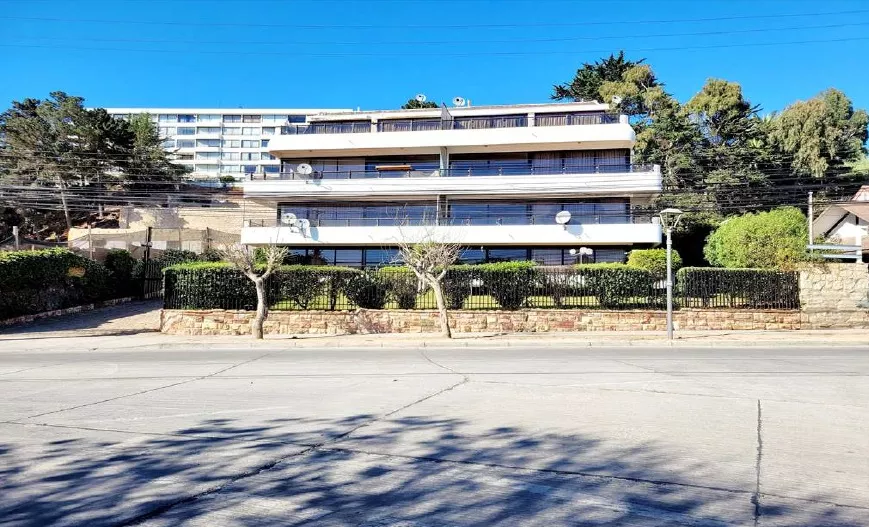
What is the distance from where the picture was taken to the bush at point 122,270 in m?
27.3

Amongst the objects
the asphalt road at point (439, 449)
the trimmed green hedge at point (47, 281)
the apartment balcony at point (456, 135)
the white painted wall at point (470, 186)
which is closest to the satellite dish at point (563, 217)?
the white painted wall at point (470, 186)

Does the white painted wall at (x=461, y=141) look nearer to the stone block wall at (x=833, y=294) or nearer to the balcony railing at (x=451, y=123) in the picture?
the balcony railing at (x=451, y=123)

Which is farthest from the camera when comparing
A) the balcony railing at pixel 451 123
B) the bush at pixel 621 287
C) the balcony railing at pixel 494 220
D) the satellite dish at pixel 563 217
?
the balcony railing at pixel 451 123

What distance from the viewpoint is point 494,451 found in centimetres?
544

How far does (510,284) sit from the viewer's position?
816 inches

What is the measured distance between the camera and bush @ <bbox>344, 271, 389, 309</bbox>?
20844mm

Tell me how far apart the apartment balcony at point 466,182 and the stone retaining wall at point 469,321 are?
13923 millimetres

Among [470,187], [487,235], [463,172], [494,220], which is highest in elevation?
[463,172]

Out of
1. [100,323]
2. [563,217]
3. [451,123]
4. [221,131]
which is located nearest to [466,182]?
[451,123]

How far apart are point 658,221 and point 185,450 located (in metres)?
31.1

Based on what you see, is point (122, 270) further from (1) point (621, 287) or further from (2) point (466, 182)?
(1) point (621, 287)

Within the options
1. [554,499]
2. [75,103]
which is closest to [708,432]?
[554,499]

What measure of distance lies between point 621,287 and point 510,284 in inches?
148

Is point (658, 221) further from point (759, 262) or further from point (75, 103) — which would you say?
point (75, 103)
